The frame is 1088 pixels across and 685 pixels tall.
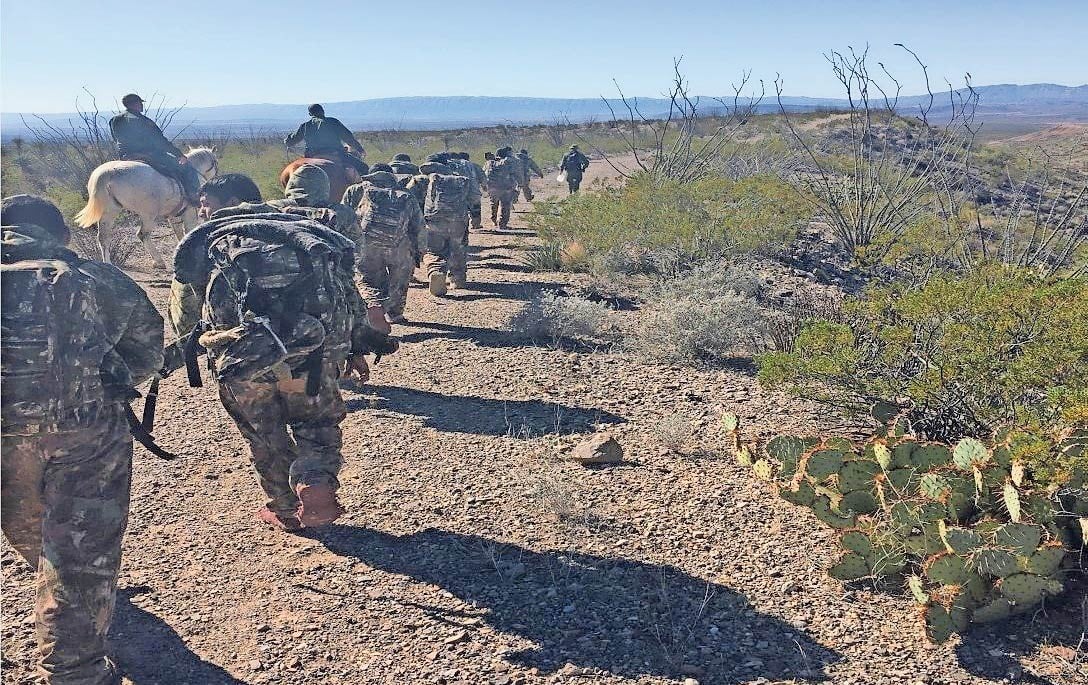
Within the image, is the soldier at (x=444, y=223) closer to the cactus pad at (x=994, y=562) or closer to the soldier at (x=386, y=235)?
the soldier at (x=386, y=235)

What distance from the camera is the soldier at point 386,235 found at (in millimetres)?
7531

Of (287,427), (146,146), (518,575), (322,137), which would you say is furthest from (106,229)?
(518,575)

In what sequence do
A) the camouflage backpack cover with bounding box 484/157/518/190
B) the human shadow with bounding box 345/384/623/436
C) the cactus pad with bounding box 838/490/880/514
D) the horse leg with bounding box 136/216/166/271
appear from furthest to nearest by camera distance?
the camouflage backpack cover with bounding box 484/157/518/190, the horse leg with bounding box 136/216/166/271, the human shadow with bounding box 345/384/623/436, the cactus pad with bounding box 838/490/880/514

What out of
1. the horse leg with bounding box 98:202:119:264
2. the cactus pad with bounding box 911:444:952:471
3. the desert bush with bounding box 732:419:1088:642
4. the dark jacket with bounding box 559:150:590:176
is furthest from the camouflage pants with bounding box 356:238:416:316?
the dark jacket with bounding box 559:150:590:176

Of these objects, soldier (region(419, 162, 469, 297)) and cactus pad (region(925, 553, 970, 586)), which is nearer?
cactus pad (region(925, 553, 970, 586))

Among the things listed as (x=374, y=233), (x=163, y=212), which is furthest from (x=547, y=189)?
(x=374, y=233)

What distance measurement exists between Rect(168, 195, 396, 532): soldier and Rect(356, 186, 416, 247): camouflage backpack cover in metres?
3.56

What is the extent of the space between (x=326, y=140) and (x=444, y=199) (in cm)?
194

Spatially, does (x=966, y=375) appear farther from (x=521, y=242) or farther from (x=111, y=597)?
(x=521, y=242)

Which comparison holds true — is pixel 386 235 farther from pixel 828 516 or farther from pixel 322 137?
pixel 828 516

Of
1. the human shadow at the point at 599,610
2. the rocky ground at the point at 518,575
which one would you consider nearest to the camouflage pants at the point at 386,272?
the rocky ground at the point at 518,575

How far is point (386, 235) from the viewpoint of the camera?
24.7 feet

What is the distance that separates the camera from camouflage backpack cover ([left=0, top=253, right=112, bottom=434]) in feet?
8.68

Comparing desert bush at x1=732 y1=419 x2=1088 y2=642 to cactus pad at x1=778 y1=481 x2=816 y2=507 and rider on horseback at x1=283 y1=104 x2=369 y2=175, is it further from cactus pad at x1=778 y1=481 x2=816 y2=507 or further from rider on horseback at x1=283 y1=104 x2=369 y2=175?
rider on horseback at x1=283 y1=104 x2=369 y2=175
